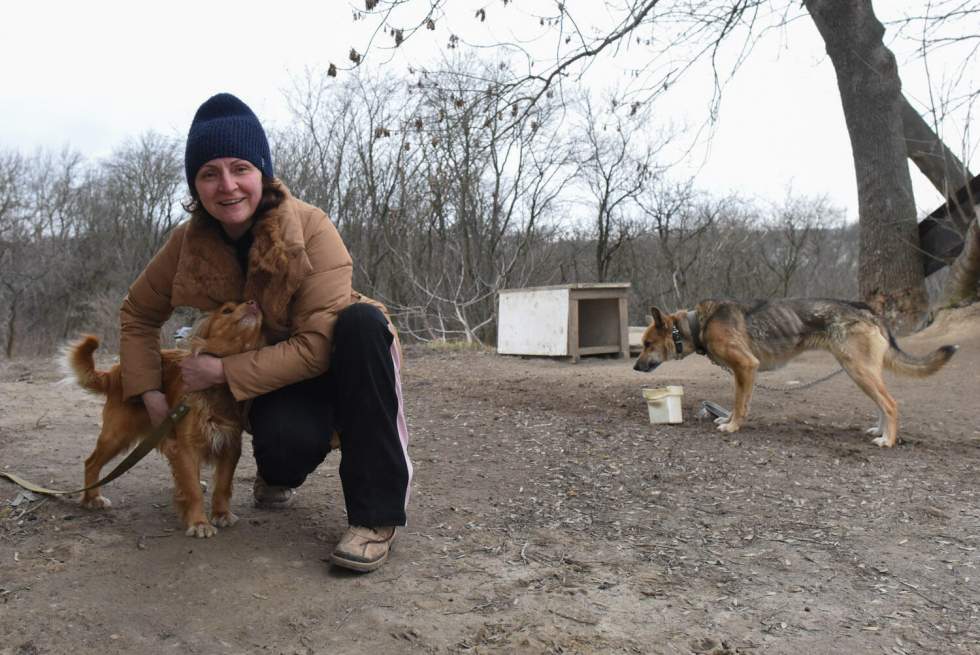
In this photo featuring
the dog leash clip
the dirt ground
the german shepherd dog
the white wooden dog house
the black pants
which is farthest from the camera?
the white wooden dog house

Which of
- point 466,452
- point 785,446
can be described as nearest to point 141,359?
point 466,452

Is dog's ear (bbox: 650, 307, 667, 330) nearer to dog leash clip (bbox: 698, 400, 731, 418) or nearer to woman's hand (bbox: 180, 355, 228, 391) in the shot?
dog leash clip (bbox: 698, 400, 731, 418)

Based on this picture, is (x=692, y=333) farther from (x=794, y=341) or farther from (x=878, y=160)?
(x=878, y=160)

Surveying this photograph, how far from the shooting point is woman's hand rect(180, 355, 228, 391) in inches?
98.9

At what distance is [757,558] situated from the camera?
2701 millimetres

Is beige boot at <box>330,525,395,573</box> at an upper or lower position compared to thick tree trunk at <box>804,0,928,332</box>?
lower

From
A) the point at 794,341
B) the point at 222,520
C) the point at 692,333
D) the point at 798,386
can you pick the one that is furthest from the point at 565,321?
the point at 222,520

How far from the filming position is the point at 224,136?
8.13 ft

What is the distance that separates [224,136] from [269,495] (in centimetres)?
154

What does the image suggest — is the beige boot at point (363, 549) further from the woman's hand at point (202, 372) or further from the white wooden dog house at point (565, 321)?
the white wooden dog house at point (565, 321)

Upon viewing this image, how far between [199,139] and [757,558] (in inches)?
101

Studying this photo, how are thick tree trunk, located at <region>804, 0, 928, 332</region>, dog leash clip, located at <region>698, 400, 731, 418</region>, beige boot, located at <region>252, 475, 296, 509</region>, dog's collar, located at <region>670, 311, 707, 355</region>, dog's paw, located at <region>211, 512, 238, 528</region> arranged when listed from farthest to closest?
thick tree trunk, located at <region>804, 0, 928, 332</region>, dog's collar, located at <region>670, 311, 707, 355</region>, dog leash clip, located at <region>698, 400, 731, 418</region>, beige boot, located at <region>252, 475, 296, 509</region>, dog's paw, located at <region>211, 512, 238, 528</region>

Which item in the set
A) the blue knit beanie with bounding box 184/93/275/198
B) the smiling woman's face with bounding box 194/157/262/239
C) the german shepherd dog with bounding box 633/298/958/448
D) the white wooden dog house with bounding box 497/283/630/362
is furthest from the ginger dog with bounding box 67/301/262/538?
the white wooden dog house with bounding box 497/283/630/362

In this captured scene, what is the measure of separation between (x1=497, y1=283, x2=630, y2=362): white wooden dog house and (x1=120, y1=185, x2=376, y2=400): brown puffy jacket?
683cm
